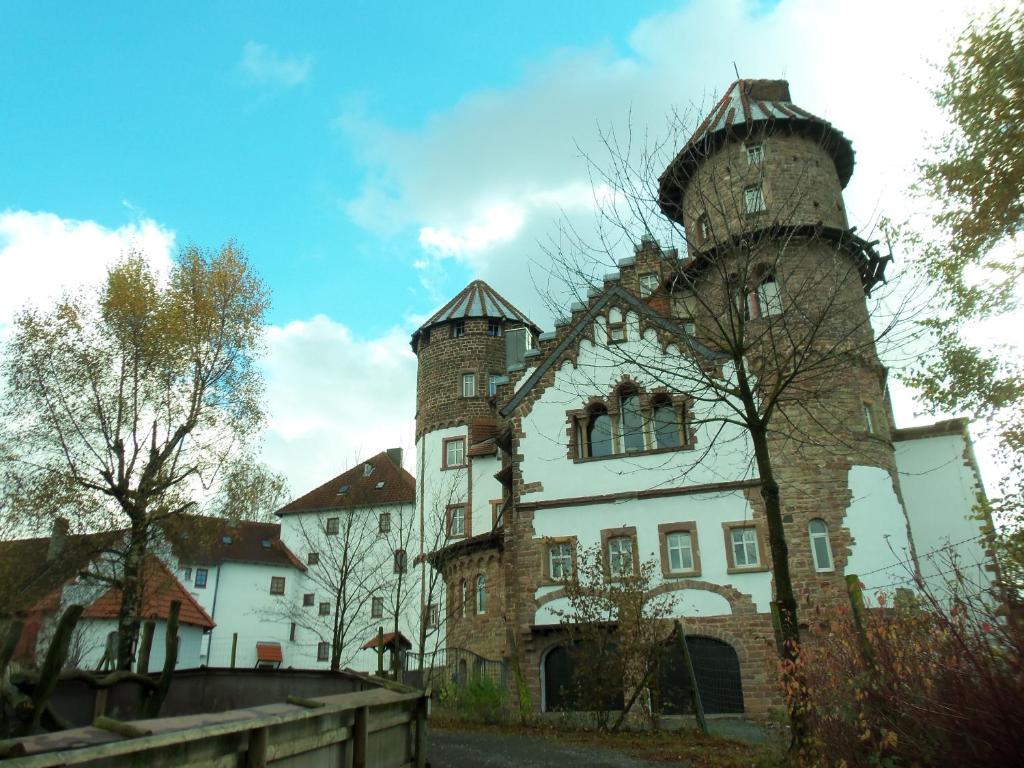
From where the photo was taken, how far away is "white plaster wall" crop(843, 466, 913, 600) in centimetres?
1967

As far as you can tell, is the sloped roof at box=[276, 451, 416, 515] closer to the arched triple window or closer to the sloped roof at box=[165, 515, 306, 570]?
the sloped roof at box=[165, 515, 306, 570]

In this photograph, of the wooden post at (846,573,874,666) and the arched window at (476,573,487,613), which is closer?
the wooden post at (846,573,874,666)

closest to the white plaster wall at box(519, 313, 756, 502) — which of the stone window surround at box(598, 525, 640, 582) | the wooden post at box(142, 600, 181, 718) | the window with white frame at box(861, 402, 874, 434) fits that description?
the stone window surround at box(598, 525, 640, 582)

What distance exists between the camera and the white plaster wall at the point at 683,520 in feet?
65.2

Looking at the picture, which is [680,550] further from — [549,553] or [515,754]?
[515,754]

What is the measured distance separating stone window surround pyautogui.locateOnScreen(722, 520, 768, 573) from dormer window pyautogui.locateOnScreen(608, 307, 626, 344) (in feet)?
20.0

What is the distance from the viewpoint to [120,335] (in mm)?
21531

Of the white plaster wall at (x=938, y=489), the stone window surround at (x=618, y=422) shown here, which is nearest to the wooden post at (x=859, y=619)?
the stone window surround at (x=618, y=422)

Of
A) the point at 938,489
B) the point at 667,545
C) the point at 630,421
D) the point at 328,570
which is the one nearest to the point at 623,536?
the point at 667,545

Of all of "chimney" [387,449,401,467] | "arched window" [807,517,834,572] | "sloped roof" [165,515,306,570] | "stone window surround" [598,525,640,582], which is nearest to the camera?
"arched window" [807,517,834,572]

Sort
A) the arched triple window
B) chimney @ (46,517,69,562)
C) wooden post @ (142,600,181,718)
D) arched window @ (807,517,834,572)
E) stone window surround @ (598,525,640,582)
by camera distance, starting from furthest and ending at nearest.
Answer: the arched triple window
stone window surround @ (598,525,640,582)
arched window @ (807,517,834,572)
chimney @ (46,517,69,562)
wooden post @ (142,600,181,718)

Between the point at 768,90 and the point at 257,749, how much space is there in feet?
96.4

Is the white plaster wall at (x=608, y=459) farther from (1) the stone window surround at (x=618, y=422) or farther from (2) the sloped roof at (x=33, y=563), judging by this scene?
(2) the sloped roof at (x=33, y=563)

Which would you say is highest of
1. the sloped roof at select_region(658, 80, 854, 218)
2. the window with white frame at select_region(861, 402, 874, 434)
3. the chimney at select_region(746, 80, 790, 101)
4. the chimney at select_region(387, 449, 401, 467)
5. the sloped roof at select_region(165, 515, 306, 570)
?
the chimney at select_region(746, 80, 790, 101)
